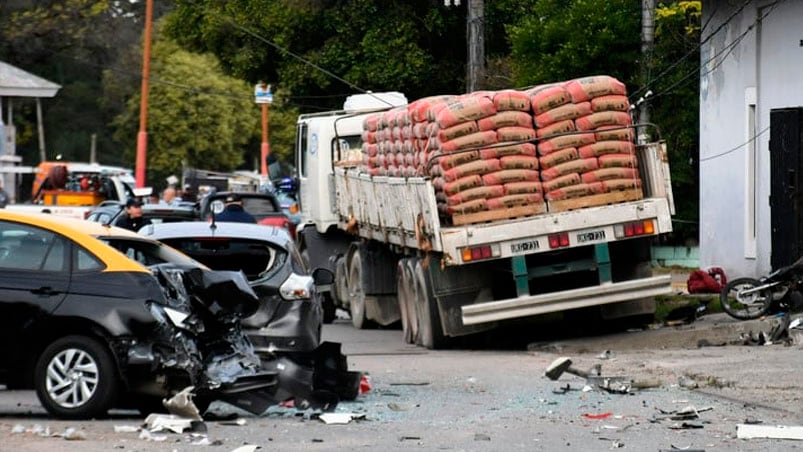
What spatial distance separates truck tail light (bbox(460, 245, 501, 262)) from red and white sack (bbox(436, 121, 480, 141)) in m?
1.18

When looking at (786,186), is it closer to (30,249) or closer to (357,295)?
(357,295)

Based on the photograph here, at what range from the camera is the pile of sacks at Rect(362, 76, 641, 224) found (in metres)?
18.5

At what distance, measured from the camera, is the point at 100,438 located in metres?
11.3

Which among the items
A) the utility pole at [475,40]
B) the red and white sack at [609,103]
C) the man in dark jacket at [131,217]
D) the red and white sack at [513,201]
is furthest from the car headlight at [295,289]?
the utility pole at [475,40]

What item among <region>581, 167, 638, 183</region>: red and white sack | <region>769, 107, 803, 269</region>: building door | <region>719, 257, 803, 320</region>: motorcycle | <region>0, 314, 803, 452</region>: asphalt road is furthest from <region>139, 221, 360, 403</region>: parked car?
<region>769, 107, 803, 269</region>: building door

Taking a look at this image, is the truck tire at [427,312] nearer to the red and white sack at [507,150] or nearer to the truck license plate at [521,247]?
the truck license plate at [521,247]

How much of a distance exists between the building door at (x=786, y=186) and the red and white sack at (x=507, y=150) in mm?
4259

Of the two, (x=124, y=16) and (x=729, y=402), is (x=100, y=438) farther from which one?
(x=124, y=16)

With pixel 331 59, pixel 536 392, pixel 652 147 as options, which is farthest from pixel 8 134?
pixel 536 392

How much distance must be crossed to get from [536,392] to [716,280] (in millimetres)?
9813

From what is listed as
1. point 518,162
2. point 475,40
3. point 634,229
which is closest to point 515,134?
point 518,162

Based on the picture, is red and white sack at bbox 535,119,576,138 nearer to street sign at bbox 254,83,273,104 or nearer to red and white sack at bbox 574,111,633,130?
red and white sack at bbox 574,111,633,130

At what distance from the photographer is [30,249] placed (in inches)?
493

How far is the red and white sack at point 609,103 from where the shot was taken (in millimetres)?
18875
